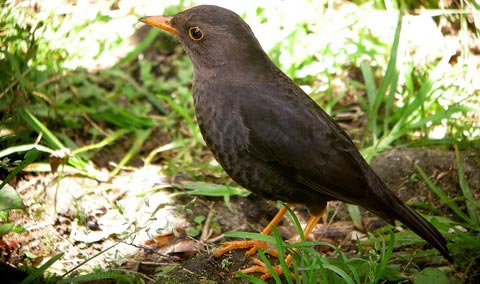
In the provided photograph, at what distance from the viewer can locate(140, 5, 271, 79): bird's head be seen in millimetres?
4207

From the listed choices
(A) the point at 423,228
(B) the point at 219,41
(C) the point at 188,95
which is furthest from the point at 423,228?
(C) the point at 188,95

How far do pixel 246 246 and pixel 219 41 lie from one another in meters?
1.47

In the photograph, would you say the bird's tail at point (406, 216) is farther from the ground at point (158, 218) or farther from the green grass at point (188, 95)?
the ground at point (158, 218)

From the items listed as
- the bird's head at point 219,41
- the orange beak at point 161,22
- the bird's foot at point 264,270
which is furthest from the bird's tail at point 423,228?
the orange beak at point 161,22

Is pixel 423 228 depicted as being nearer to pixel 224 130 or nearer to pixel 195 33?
pixel 224 130

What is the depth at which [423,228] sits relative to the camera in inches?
153

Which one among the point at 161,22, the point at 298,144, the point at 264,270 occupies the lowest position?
the point at 264,270

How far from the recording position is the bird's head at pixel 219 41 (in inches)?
166

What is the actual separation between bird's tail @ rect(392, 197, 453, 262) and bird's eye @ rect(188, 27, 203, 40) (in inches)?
71.2

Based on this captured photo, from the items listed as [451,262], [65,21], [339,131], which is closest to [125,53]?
[65,21]

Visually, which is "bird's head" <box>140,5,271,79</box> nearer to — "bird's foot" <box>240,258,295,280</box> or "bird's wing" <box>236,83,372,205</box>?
"bird's wing" <box>236,83,372,205</box>

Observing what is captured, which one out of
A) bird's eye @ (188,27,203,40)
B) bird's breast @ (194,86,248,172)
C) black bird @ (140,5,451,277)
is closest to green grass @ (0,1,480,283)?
black bird @ (140,5,451,277)

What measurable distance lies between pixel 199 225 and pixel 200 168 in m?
0.74

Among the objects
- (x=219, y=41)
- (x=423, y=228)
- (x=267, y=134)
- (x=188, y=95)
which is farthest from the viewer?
(x=188, y=95)
